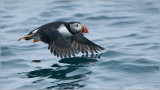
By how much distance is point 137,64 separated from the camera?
269 inches

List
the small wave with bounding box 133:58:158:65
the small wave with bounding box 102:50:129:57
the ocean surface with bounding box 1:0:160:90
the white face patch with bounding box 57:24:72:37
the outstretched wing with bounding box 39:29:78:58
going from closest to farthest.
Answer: the ocean surface with bounding box 1:0:160:90, the outstretched wing with bounding box 39:29:78:58, the small wave with bounding box 133:58:158:65, the white face patch with bounding box 57:24:72:37, the small wave with bounding box 102:50:129:57

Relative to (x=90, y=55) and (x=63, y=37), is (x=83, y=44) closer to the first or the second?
(x=90, y=55)

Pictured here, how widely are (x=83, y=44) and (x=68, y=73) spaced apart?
1.54 meters

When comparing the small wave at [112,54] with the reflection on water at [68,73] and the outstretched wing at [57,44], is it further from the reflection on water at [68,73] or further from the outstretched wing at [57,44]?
the outstretched wing at [57,44]

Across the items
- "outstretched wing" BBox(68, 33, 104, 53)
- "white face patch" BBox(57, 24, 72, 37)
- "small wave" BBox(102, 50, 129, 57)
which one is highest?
"white face patch" BBox(57, 24, 72, 37)

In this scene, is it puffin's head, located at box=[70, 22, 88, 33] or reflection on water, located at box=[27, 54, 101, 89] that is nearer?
reflection on water, located at box=[27, 54, 101, 89]

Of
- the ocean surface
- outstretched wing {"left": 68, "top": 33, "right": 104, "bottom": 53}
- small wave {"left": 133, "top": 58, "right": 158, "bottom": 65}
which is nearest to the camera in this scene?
the ocean surface

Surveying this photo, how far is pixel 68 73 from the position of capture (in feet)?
20.7

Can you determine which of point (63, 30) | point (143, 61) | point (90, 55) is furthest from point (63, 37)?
point (143, 61)

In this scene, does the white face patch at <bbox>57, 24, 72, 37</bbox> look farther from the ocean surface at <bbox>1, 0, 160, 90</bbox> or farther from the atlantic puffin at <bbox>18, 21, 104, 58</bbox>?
the ocean surface at <bbox>1, 0, 160, 90</bbox>

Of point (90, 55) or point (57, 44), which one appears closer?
point (57, 44)

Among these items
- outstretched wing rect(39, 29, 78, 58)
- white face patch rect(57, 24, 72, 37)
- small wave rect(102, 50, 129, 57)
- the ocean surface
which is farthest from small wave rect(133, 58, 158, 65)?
white face patch rect(57, 24, 72, 37)

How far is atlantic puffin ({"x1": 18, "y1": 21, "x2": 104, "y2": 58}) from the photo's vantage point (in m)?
6.49

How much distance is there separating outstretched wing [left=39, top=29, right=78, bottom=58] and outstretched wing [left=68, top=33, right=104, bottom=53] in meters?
1.03
